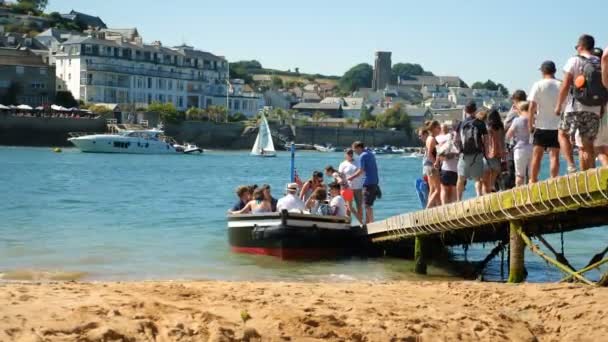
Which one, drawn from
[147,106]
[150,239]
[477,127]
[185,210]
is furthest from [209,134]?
[477,127]

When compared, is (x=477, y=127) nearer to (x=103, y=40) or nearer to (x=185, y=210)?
(x=185, y=210)

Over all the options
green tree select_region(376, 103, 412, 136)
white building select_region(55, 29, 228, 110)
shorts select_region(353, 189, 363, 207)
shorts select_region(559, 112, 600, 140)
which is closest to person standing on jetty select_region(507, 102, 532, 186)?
shorts select_region(559, 112, 600, 140)

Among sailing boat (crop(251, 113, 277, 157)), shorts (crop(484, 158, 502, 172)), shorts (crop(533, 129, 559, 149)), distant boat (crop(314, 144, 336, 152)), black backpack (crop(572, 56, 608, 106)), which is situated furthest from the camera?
distant boat (crop(314, 144, 336, 152))

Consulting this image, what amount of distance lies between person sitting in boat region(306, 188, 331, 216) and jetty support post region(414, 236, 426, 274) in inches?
93.7

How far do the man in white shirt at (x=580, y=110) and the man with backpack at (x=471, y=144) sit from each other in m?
3.02

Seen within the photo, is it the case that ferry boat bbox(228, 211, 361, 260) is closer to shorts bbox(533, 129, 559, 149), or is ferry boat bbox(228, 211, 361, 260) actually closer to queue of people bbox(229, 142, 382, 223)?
queue of people bbox(229, 142, 382, 223)

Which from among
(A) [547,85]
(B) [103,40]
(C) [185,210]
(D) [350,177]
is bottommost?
(C) [185,210]

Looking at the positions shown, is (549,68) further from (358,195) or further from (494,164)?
(358,195)

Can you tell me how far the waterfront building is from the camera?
13262cm

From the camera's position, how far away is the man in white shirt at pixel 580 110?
1154 cm

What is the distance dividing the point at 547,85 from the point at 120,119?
12751cm

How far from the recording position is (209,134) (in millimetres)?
146375

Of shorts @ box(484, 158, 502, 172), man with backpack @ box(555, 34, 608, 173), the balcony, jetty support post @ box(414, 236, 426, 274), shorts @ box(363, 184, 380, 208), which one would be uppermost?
the balcony

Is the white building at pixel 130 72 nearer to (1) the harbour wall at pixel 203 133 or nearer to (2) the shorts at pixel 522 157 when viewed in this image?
(1) the harbour wall at pixel 203 133
